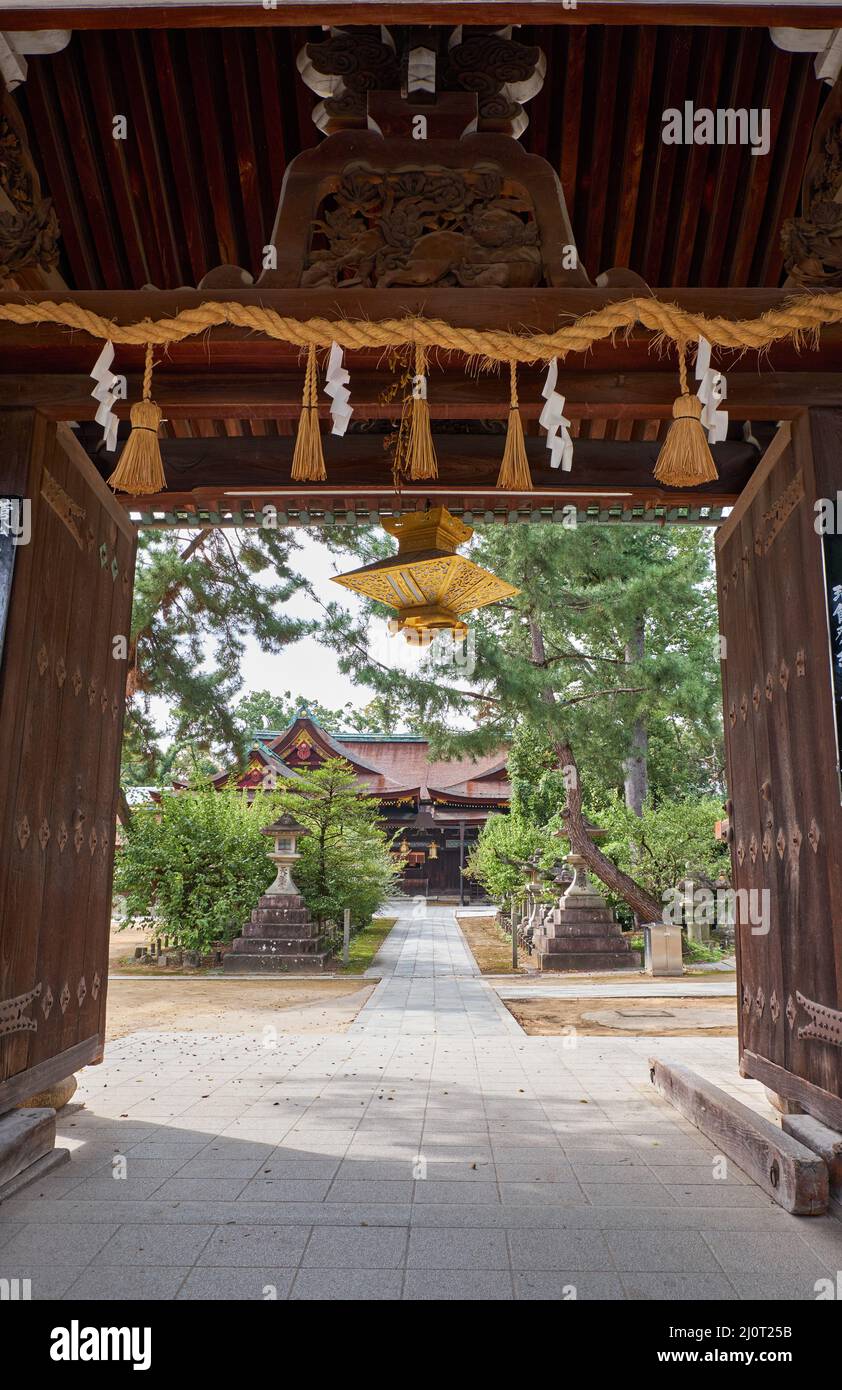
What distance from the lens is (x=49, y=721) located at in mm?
3818

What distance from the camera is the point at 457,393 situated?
3746 mm

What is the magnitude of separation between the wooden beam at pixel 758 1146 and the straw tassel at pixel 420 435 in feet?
9.45

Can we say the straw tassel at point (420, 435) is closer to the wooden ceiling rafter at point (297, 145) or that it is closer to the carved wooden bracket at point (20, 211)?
the wooden ceiling rafter at point (297, 145)

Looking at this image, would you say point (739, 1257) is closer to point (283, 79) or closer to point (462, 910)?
point (283, 79)

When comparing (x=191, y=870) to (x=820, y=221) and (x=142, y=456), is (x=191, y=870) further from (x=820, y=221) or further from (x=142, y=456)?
(x=820, y=221)

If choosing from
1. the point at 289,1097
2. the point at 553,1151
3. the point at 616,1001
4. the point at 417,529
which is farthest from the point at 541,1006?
the point at 417,529

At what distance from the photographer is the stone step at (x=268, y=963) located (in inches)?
495

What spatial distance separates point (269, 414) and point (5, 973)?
2658 millimetres

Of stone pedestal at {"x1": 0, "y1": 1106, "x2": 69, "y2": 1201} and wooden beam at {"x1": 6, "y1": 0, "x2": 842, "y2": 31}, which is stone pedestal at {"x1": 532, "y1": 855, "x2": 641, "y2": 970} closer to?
stone pedestal at {"x1": 0, "y1": 1106, "x2": 69, "y2": 1201}

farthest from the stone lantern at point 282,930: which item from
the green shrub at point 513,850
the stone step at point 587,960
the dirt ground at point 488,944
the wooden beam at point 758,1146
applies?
the wooden beam at point 758,1146

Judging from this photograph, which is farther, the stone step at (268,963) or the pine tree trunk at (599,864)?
the pine tree trunk at (599,864)

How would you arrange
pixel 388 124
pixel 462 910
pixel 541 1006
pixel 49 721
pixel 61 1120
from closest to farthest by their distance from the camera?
pixel 388 124 < pixel 49 721 < pixel 61 1120 < pixel 541 1006 < pixel 462 910

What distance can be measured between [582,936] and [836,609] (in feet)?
36.8

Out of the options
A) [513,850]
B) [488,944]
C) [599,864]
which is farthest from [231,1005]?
[513,850]
